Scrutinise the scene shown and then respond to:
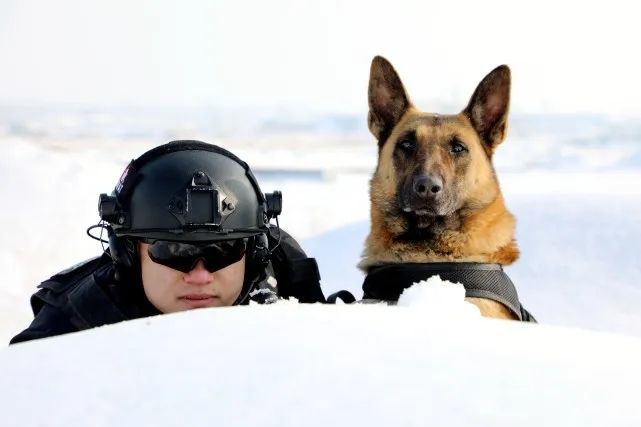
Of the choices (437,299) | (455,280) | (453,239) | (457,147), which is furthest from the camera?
(457,147)

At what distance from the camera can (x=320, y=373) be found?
160 cm

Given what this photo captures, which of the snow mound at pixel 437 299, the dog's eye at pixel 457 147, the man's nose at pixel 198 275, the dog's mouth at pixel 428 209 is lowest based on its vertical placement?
the man's nose at pixel 198 275

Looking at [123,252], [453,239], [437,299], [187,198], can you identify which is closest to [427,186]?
[453,239]

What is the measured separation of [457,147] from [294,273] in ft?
3.88

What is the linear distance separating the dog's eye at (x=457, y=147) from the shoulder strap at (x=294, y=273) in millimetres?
1020

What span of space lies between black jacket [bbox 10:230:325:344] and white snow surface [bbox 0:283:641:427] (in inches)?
65.7

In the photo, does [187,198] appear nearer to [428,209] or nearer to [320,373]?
[428,209]

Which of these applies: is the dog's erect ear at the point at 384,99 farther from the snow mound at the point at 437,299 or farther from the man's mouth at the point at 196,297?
the snow mound at the point at 437,299

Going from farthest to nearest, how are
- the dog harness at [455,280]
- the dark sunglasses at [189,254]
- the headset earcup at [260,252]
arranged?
the dog harness at [455,280] < the headset earcup at [260,252] < the dark sunglasses at [189,254]

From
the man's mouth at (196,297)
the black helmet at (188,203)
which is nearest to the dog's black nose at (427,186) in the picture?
the black helmet at (188,203)

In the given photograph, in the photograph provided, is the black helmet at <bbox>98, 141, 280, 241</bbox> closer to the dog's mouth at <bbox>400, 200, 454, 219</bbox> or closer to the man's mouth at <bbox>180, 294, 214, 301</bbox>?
the man's mouth at <bbox>180, 294, 214, 301</bbox>

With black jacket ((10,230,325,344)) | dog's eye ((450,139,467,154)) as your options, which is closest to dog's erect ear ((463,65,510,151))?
dog's eye ((450,139,467,154))

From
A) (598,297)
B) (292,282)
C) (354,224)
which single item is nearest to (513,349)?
(292,282)

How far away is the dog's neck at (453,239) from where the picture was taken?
4413 mm
